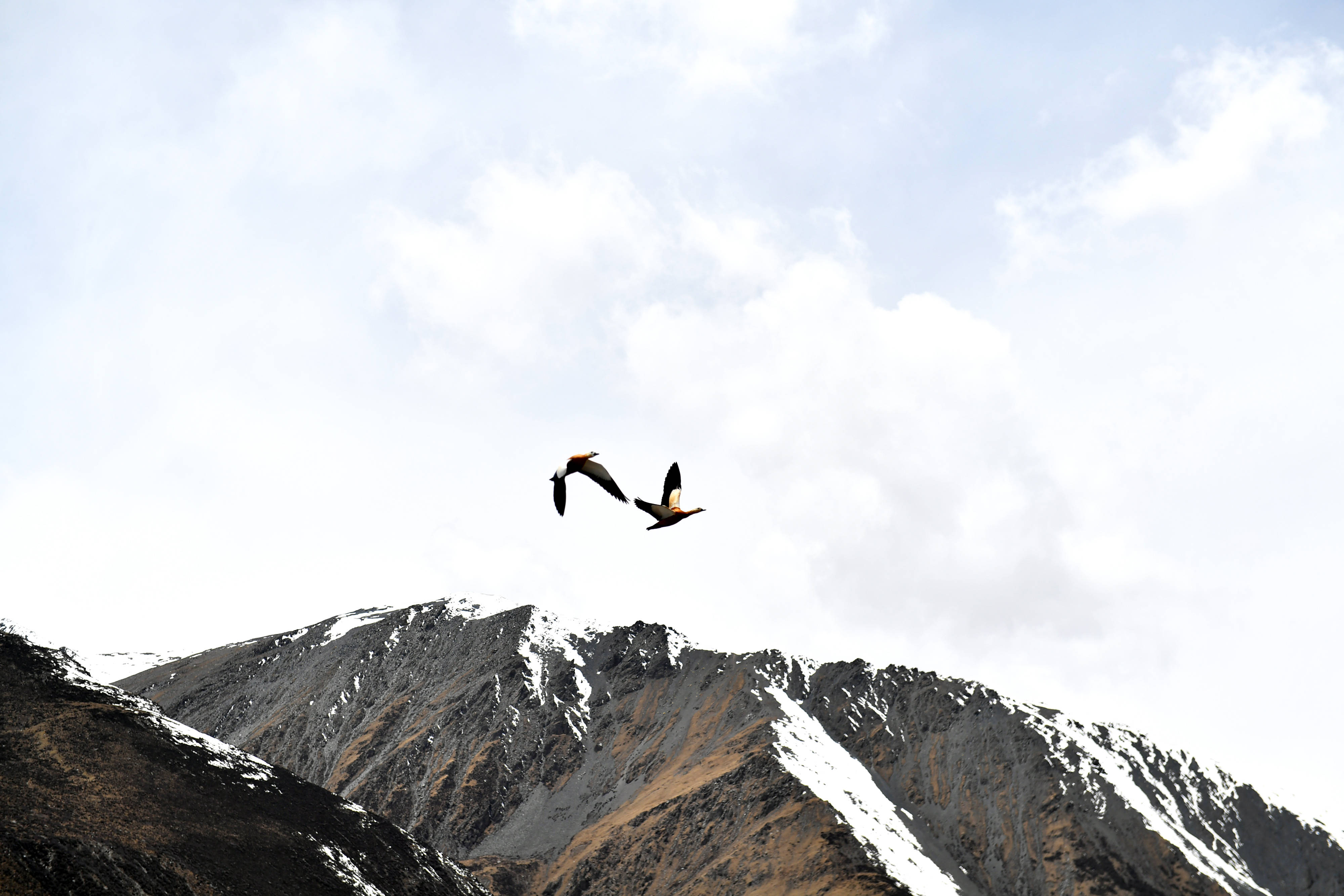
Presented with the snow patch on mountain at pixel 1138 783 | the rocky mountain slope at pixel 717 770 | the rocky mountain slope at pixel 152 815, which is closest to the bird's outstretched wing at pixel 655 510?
the rocky mountain slope at pixel 152 815

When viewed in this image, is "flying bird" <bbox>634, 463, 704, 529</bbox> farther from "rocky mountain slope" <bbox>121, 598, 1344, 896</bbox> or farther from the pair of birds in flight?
"rocky mountain slope" <bbox>121, 598, 1344, 896</bbox>

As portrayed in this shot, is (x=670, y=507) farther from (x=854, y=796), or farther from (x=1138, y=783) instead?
(x=1138, y=783)

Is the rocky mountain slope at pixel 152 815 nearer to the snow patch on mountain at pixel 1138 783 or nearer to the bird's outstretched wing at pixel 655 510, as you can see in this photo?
the bird's outstretched wing at pixel 655 510

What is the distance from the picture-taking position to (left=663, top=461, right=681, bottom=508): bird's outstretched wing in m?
19.7

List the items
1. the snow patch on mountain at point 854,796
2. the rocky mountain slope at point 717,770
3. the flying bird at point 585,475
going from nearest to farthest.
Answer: the flying bird at point 585,475, the snow patch on mountain at point 854,796, the rocky mountain slope at point 717,770

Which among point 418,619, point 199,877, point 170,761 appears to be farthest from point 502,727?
point 199,877

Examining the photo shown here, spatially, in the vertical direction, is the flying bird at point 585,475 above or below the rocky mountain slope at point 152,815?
above

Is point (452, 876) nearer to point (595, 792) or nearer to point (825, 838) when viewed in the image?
point (825, 838)

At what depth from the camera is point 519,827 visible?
130 meters

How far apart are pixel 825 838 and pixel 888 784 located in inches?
1302

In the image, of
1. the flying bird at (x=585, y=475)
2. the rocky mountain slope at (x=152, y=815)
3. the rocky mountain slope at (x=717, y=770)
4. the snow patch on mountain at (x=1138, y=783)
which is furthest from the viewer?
the snow patch on mountain at (x=1138, y=783)

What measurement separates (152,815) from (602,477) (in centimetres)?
5113

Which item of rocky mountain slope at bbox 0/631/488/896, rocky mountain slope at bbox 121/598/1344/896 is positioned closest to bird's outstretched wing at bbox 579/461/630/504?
rocky mountain slope at bbox 0/631/488/896

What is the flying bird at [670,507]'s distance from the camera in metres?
19.0
